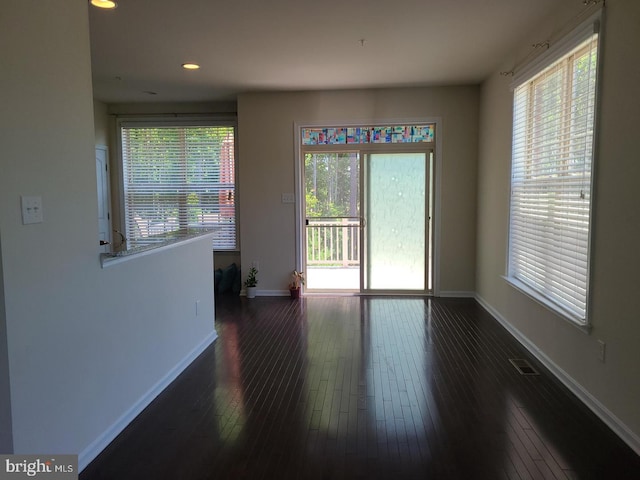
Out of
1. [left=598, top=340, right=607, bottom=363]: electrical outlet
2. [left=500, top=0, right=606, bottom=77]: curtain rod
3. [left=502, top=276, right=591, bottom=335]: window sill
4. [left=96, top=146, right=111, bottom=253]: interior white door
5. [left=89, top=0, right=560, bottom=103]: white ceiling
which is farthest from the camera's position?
[left=96, top=146, right=111, bottom=253]: interior white door

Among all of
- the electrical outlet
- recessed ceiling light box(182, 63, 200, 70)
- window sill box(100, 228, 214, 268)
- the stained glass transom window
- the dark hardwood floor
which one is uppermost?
recessed ceiling light box(182, 63, 200, 70)

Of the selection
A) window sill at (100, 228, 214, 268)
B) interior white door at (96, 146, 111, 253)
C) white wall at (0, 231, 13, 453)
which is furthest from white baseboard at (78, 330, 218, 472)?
interior white door at (96, 146, 111, 253)

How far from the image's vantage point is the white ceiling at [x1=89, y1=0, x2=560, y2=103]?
3213 millimetres

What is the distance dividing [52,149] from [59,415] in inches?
45.5

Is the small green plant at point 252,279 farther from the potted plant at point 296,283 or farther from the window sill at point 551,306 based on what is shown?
the window sill at point 551,306

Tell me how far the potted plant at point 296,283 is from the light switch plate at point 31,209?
4.10m

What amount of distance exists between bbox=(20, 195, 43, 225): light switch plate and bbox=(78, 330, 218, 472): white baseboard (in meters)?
1.14

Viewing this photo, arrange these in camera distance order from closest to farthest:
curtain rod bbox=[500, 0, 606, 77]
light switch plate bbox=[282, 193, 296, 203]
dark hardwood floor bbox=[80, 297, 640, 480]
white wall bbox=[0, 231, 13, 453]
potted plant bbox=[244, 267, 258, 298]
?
white wall bbox=[0, 231, 13, 453] → dark hardwood floor bbox=[80, 297, 640, 480] → curtain rod bbox=[500, 0, 606, 77] → light switch plate bbox=[282, 193, 296, 203] → potted plant bbox=[244, 267, 258, 298]

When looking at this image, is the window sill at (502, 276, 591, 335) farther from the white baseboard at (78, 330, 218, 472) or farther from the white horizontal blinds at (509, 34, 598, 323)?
the white baseboard at (78, 330, 218, 472)

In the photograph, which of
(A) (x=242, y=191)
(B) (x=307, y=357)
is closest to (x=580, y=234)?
(B) (x=307, y=357)

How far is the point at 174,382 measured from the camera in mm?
3189

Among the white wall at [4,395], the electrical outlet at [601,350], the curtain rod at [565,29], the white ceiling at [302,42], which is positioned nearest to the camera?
the white wall at [4,395]

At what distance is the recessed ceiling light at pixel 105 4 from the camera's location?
9.95ft

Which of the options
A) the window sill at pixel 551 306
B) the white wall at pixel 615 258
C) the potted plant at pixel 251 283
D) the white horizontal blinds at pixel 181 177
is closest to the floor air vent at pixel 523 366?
the white wall at pixel 615 258
